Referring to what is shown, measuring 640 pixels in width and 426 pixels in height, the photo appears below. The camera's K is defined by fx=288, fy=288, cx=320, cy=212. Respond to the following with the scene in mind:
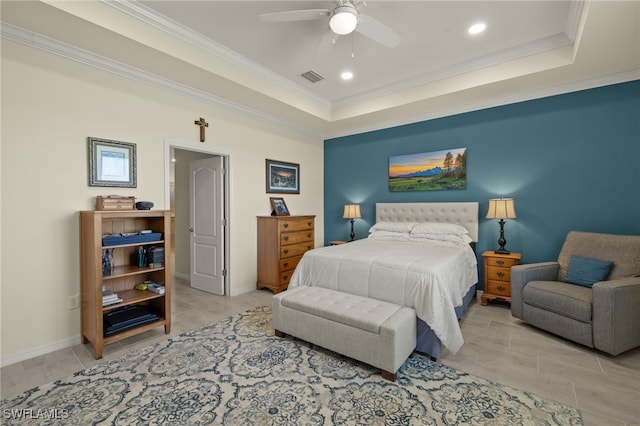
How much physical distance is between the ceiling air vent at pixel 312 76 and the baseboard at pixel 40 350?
4.04m

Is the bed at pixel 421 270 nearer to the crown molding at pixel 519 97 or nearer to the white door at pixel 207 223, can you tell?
the crown molding at pixel 519 97

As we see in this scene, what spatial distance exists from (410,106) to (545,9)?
1862 millimetres

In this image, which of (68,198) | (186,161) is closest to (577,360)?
(68,198)

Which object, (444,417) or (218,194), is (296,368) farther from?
(218,194)

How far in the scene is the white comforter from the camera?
8.07ft

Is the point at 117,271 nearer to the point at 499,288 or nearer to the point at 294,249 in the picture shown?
the point at 294,249

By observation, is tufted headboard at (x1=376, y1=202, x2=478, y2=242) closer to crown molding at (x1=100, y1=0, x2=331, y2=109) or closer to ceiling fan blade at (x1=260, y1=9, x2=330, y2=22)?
crown molding at (x1=100, y1=0, x2=331, y2=109)

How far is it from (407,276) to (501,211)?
209 centimetres

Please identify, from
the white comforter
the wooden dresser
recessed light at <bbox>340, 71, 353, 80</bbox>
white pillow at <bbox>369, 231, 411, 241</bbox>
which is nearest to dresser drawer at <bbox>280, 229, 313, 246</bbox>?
the wooden dresser

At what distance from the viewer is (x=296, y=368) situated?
7.85ft

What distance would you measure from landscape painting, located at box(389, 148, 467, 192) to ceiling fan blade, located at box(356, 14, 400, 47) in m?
2.39

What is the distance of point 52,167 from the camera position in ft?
8.84

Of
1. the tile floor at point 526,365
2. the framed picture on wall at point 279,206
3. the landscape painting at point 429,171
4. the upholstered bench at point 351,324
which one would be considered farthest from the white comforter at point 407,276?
the framed picture on wall at point 279,206

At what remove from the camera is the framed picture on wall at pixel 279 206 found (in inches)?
196
